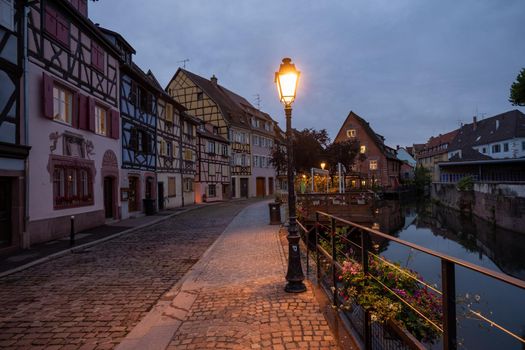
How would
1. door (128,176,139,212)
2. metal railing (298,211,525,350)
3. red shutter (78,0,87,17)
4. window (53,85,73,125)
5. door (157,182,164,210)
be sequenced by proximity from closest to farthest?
metal railing (298,211,525,350), window (53,85,73,125), red shutter (78,0,87,17), door (128,176,139,212), door (157,182,164,210)

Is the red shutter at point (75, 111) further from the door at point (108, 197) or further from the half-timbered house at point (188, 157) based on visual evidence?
the half-timbered house at point (188, 157)

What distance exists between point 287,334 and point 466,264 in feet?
9.20

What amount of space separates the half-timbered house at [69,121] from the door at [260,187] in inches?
1111

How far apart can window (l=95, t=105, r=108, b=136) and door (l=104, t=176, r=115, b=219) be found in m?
2.33

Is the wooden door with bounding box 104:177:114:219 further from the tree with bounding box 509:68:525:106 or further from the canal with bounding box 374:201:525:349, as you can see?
the tree with bounding box 509:68:525:106

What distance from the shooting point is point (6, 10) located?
32.0 feet

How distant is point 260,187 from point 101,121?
3092cm

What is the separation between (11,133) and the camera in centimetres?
995

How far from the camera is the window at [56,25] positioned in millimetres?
11659

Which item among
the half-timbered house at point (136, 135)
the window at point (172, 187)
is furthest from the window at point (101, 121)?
the window at point (172, 187)

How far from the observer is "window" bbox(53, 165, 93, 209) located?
12289mm

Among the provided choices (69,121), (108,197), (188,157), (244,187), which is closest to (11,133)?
(69,121)

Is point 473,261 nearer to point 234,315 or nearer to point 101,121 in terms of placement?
point 234,315

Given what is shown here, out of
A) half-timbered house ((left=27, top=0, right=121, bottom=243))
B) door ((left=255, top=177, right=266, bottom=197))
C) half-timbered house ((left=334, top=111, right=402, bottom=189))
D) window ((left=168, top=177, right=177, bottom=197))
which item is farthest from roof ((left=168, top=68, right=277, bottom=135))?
half-timbered house ((left=27, top=0, right=121, bottom=243))
